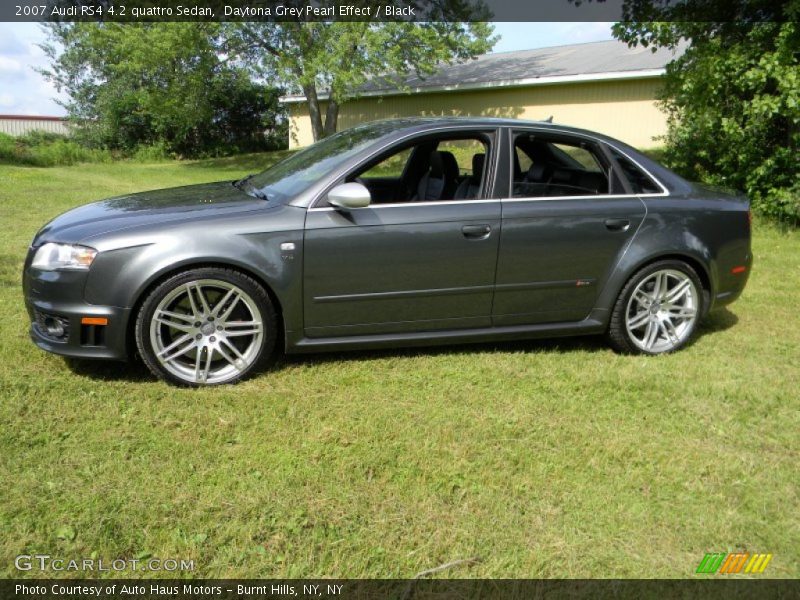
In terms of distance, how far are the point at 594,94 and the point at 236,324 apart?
63.5ft

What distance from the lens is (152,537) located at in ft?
8.67

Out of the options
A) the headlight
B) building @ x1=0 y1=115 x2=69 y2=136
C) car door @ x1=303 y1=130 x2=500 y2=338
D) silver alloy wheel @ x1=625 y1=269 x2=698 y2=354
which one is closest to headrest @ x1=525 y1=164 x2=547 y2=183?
car door @ x1=303 y1=130 x2=500 y2=338

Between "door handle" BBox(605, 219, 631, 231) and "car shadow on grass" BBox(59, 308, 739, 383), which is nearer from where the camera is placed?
"car shadow on grass" BBox(59, 308, 739, 383)

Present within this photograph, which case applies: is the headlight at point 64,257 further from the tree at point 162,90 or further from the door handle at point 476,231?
the tree at point 162,90

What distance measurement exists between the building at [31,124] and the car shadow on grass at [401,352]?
121ft

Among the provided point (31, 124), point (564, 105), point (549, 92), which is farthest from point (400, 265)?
point (31, 124)

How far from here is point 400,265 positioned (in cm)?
412

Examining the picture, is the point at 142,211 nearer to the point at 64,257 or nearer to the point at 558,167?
the point at 64,257

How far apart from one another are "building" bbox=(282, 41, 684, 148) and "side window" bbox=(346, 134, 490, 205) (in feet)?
47.1

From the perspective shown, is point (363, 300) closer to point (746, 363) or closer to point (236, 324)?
point (236, 324)

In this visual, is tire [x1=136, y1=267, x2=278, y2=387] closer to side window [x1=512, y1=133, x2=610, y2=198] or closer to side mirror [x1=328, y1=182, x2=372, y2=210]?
side mirror [x1=328, y1=182, x2=372, y2=210]

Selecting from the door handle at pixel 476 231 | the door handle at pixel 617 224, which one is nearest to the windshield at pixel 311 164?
the door handle at pixel 476 231

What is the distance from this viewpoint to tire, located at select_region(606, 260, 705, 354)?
15.3 ft

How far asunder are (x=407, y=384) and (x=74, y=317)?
76.6 inches
